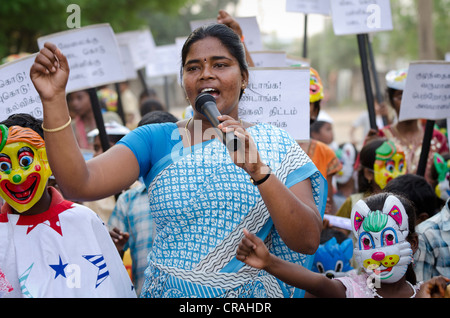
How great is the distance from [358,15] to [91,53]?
6.84 ft

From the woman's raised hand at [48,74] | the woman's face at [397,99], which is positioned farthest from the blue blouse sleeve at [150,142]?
the woman's face at [397,99]

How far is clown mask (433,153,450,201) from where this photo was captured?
4367mm

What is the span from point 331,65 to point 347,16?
44666 mm

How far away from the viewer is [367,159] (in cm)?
442

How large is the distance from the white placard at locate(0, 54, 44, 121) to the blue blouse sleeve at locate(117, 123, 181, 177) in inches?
45.4

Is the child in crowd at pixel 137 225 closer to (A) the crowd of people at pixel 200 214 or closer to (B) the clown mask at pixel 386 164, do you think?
(A) the crowd of people at pixel 200 214

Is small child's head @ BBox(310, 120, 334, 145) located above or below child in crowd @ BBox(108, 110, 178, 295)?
below

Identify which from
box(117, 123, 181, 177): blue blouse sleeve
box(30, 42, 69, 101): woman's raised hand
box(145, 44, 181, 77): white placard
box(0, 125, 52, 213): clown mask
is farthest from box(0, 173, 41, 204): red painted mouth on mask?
box(145, 44, 181, 77): white placard

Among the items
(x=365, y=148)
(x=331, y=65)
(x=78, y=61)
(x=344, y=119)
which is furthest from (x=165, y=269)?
(x=331, y=65)

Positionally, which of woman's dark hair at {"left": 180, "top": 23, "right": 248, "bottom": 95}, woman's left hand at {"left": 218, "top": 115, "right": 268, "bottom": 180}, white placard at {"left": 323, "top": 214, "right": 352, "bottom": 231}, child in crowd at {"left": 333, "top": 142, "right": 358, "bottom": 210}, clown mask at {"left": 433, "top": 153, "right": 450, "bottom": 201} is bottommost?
child in crowd at {"left": 333, "top": 142, "right": 358, "bottom": 210}

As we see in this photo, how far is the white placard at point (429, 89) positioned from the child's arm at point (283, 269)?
192 cm

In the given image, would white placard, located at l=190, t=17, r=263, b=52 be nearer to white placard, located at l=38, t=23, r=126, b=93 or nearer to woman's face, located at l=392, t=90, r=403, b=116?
woman's face, located at l=392, t=90, r=403, b=116

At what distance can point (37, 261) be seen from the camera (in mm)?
2459
